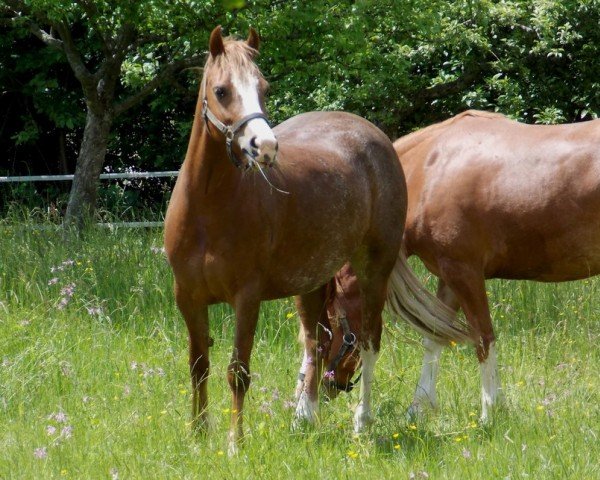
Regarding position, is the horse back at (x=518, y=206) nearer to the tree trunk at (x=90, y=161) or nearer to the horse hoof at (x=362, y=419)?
the horse hoof at (x=362, y=419)

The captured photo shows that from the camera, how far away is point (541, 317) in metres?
6.80

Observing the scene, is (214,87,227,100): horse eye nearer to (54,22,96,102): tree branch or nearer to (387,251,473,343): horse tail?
(387,251,473,343): horse tail

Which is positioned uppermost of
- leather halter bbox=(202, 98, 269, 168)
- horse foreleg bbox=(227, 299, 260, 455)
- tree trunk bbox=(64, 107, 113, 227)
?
leather halter bbox=(202, 98, 269, 168)

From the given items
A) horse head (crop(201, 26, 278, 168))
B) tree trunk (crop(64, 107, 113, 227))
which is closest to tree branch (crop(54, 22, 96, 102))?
tree trunk (crop(64, 107, 113, 227))

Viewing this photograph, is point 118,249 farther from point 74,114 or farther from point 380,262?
point 74,114

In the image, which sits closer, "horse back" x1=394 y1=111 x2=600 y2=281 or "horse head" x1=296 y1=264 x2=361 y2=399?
"horse back" x1=394 y1=111 x2=600 y2=281

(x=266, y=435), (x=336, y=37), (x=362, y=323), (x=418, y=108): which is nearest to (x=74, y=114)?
(x=418, y=108)

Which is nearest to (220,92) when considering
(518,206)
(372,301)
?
(372,301)

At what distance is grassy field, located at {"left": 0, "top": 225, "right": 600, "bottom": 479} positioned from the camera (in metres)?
4.05

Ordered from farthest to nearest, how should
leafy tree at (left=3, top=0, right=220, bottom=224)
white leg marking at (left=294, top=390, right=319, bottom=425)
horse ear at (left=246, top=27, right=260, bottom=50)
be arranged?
leafy tree at (left=3, top=0, right=220, bottom=224), white leg marking at (left=294, top=390, right=319, bottom=425), horse ear at (left=246, top=27, right=260, bottom=50)

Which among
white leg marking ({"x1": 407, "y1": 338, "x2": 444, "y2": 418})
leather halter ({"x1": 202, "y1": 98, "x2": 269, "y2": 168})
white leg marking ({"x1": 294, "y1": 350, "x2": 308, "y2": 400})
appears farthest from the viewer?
white leg marking ({"x1": 294, "y1": 350, "x2": 308, "y2": 400})

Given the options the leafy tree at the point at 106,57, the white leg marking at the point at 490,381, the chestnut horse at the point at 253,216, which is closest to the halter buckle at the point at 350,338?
the chestnut horse at the point at 253,216

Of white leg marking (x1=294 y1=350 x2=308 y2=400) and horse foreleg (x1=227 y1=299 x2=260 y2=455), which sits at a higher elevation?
horse foreleg (x1=227 y1=299 x2=260 y2=455)

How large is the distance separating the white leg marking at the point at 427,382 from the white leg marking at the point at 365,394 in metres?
0.22
